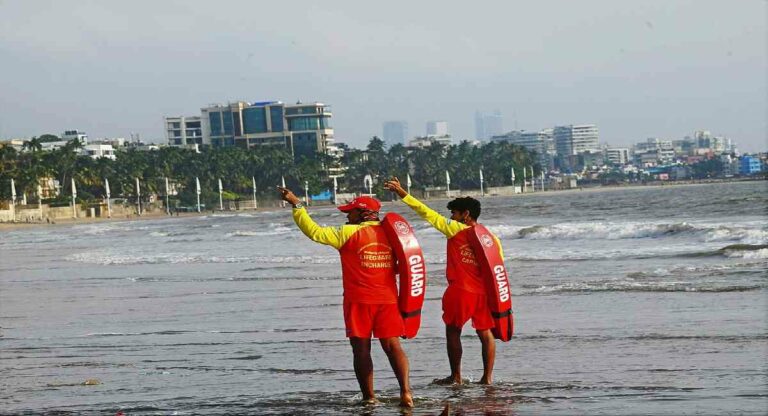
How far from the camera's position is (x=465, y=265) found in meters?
9.20

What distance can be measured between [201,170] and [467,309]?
15472 cm

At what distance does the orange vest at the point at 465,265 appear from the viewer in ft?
30.1

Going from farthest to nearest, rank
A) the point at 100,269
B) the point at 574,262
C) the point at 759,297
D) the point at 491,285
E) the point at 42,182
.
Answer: the point at 42,182
the point at 100,269
the point at 574,262
the point at 759,297
the point at 491,285

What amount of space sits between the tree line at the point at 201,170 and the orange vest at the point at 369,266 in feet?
381

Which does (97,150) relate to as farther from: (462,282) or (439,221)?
(439,221)

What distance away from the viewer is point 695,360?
10.2 meters

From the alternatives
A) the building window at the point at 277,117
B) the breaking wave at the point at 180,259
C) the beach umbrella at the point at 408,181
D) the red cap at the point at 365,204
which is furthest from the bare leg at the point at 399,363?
the building window at the point at 277,117

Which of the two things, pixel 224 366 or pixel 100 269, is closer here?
pixel 224 366

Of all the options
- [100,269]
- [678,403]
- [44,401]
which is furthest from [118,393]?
[100,269]

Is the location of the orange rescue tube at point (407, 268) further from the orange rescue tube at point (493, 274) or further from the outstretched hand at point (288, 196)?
the orange rescue tube at point (493, 274)

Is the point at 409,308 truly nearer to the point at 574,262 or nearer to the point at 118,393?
the point at 118,393

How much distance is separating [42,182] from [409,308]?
130938 mm

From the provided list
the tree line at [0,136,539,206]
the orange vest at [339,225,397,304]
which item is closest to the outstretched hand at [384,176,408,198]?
the orange vest at [339,225,397,304]

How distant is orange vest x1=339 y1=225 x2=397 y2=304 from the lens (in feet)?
27.1
